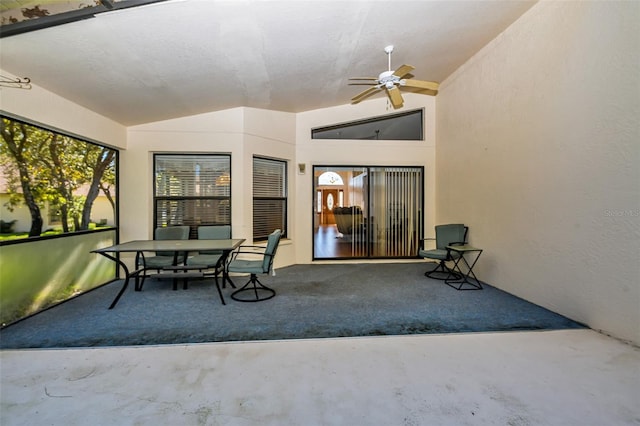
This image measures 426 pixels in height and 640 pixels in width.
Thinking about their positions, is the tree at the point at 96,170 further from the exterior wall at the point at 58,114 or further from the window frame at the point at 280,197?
the window frame at the point at 280,197

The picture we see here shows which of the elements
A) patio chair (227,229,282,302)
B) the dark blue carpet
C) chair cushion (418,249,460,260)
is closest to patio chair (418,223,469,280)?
chair cushion (418,249,460,260)

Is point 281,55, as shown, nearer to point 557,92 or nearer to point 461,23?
point 461,23

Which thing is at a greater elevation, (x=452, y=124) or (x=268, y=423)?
(x=452, y=124)

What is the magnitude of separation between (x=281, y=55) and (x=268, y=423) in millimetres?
3708

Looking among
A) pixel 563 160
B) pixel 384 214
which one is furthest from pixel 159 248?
pixel 563 160

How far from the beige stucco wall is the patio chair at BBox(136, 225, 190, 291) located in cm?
463

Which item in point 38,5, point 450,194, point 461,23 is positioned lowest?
point 450,194

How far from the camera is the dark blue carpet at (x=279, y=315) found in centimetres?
275

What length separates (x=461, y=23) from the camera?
12.1ft

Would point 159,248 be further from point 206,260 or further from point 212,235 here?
point 212,235

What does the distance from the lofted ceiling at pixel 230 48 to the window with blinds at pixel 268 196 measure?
49.1 inches

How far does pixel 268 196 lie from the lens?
562cm

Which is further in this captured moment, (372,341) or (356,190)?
(356,190)

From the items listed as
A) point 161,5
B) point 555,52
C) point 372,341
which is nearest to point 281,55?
point 161,5
